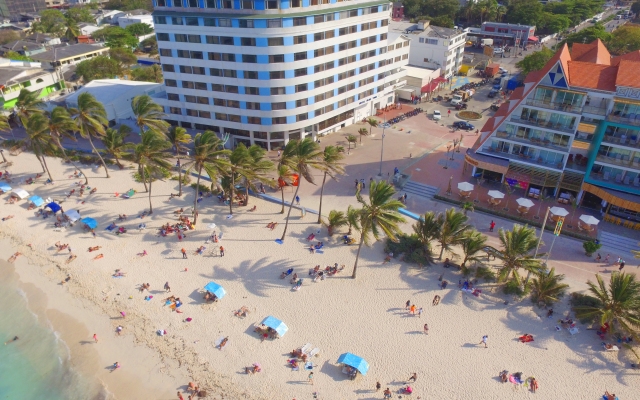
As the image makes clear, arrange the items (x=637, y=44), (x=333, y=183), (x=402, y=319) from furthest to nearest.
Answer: (x=637, y=44) → (x=333, y=183) → (x=402, y=319)

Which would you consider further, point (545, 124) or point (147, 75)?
point (147, 75)

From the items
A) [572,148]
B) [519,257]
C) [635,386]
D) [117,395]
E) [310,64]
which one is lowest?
[117,395]

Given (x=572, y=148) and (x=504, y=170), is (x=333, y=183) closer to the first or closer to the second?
(x=504, y=170)

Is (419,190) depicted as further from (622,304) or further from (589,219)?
(622,304)

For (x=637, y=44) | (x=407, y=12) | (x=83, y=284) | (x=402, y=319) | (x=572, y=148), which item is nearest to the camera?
(x=402, y=319)

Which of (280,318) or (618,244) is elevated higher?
(618,244)

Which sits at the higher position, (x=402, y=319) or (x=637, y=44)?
(x=637, y=44)

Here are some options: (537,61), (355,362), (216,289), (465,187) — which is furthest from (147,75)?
(537,61)

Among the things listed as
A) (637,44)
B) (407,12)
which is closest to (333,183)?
(637,44)
